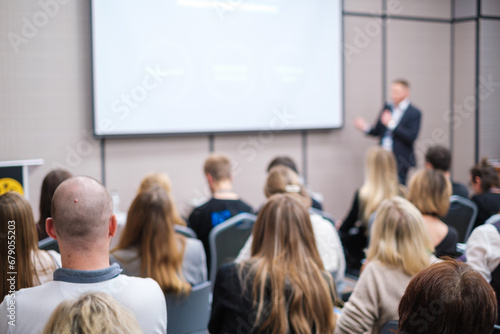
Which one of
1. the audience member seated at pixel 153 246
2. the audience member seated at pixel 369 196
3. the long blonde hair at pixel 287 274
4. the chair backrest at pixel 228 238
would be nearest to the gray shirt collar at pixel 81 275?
the long blonde hair at pixel 287 274

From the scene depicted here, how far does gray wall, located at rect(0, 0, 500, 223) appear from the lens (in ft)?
13.7

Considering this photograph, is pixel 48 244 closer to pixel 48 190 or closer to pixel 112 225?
pixel 48 190

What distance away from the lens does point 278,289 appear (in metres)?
1.75

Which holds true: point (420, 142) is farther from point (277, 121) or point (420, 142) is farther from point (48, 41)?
point (48, 41)

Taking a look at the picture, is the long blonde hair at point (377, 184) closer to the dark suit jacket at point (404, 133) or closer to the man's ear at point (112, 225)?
the dark suit jacket at point (404, 133)

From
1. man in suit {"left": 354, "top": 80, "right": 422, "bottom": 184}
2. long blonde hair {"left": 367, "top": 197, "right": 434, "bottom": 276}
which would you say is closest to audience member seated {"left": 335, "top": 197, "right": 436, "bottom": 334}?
long blonde hair {"left": 367, "top": 197, "right": 434, "bottom": 276}

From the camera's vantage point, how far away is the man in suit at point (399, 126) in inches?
219

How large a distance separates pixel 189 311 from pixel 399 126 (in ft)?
13.1

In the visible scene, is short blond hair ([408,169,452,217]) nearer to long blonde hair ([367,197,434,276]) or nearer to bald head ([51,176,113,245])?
long blonde hair ([367,197,434,276])

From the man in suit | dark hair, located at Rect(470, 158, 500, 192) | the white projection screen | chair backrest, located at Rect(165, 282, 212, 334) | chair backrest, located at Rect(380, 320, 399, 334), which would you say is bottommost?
chair backrest, located at Rect(165, 282, 212, 334)

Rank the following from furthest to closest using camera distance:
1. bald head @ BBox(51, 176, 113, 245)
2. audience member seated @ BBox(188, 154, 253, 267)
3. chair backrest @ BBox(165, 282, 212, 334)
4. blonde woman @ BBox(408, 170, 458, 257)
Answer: audience member seated @ BBox(188, 154, 253, 267)
blonde woman @ BBox(408, 170, 458, 257)
chair backrest @ BBox(165, 282, 212, 334)
bald head @ BBox(51, 176, 113, 245)

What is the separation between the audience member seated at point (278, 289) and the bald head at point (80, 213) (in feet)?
1.54

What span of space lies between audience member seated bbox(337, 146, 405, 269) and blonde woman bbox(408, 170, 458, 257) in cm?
71

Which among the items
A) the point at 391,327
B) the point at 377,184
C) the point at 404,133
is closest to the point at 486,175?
the point at 377,184
